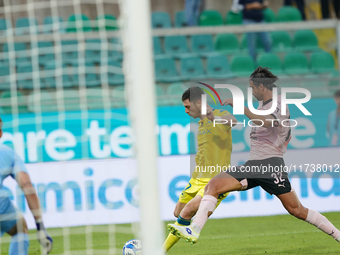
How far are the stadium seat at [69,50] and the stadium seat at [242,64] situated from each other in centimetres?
326

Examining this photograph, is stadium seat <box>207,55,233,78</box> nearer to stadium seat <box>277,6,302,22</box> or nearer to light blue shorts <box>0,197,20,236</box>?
stadium seat <box>277,6,302,22</box>

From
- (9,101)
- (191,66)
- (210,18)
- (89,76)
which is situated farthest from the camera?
(210,18)

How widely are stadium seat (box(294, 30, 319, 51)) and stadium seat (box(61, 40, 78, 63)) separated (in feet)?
16.1

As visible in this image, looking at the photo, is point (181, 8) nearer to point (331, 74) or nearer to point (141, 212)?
point (331, 74)

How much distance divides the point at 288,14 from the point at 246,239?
283 inches

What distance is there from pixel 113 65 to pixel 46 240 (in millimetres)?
6104

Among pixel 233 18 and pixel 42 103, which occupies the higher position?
pixel 233 18

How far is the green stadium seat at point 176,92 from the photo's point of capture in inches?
339

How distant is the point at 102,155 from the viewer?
8312mm

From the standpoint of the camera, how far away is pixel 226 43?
1062cm

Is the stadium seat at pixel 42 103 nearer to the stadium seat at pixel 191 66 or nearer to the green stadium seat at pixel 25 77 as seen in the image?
the green stadium seat at pixel 25 77

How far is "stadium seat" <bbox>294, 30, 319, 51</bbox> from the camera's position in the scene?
35.7ft

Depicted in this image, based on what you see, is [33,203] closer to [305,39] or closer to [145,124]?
[145,124]

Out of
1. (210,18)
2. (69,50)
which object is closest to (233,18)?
(210,18)
